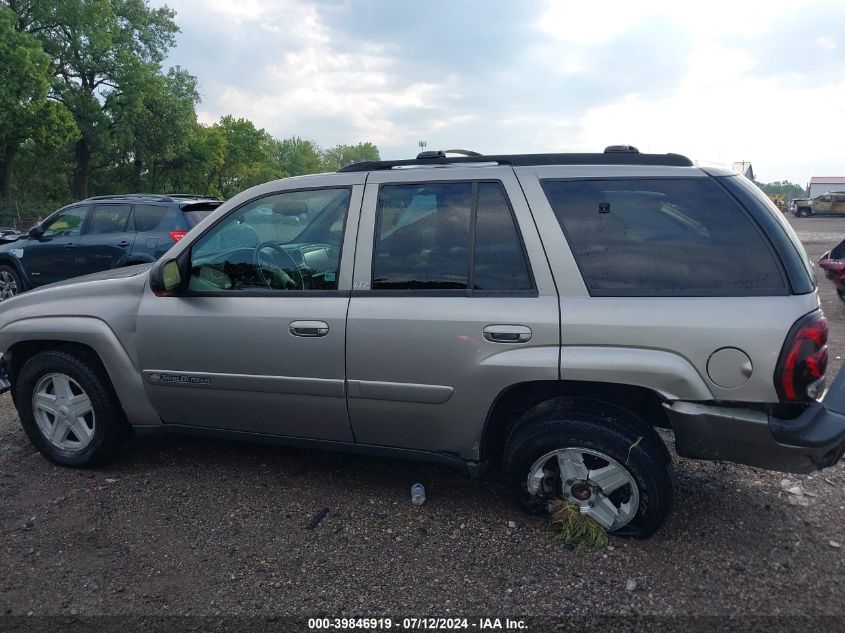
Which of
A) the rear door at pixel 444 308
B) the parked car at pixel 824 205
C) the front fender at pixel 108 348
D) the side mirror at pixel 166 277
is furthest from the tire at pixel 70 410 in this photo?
the parked car at pixel 824 205

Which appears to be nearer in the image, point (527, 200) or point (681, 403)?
point (681, 403)

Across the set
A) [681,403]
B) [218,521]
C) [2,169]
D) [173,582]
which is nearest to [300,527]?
[218,521]

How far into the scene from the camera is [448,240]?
3197 millimetres

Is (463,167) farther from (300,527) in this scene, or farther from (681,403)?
(300,527)

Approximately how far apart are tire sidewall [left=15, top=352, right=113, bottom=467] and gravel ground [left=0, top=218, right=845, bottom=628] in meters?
0.12

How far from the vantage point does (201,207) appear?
952 cm

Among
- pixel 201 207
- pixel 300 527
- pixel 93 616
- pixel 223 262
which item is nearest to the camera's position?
pixel 93 616

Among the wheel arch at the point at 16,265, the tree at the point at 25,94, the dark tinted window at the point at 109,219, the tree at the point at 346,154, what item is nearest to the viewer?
the dark tinted window at the point at 109,219

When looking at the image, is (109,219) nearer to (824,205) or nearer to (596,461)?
(596,461)

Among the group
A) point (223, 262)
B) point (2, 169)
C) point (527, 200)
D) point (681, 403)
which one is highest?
point (2, 169)

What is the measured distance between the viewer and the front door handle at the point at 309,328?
10.7 feet

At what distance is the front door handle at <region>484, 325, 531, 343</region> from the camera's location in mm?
2947

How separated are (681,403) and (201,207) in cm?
828

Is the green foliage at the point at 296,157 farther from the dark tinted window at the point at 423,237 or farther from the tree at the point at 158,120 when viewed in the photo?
the dark tinted window at the point at 423,237
